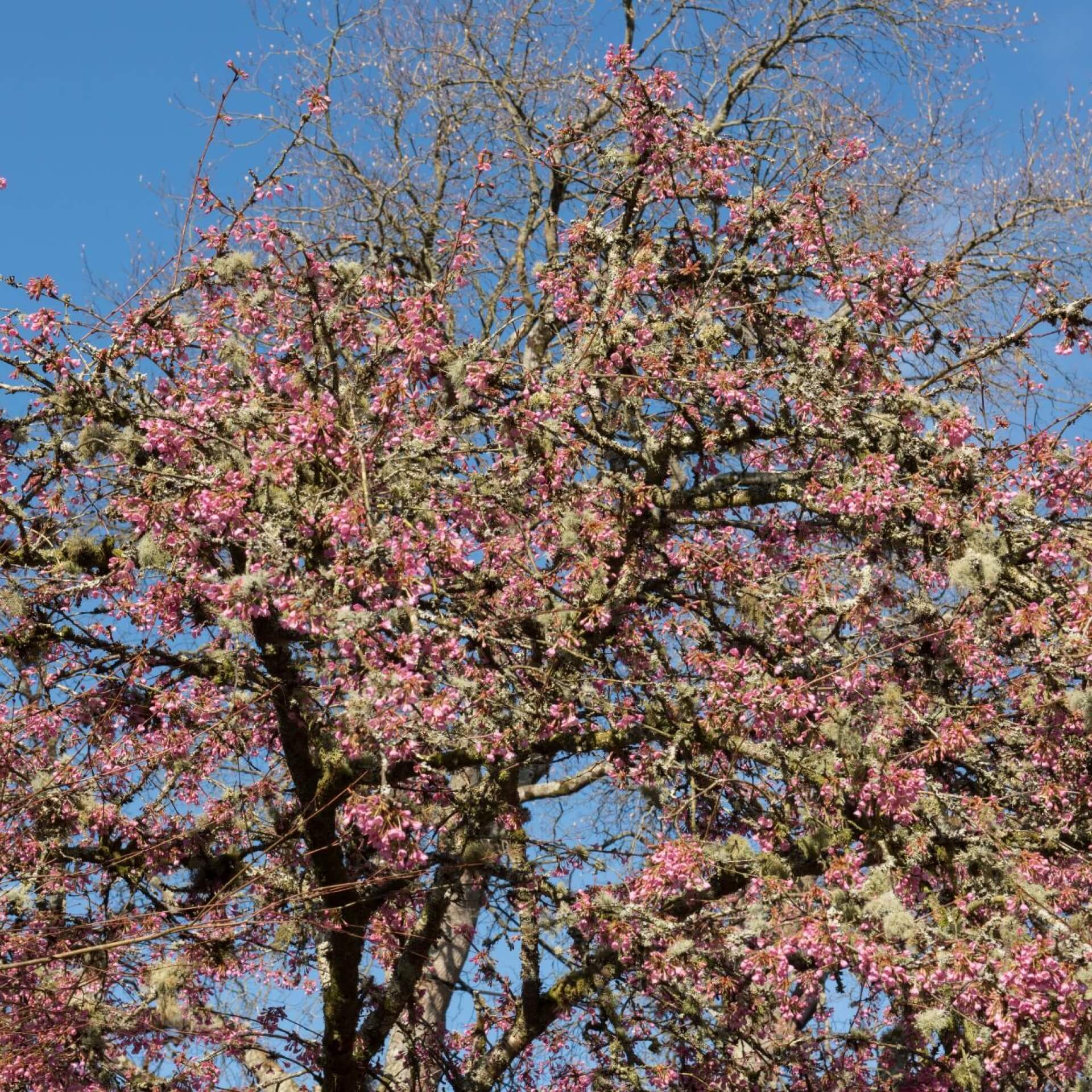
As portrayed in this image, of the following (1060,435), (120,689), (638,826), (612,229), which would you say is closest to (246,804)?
(120,689)

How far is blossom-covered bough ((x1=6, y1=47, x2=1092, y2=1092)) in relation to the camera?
5.67 meters

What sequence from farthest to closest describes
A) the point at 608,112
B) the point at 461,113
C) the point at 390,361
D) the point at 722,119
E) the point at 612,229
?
the point at 461,113 → the point at 722,119 → the point at 608,112 → the point at 612,229 → the point at 390,361

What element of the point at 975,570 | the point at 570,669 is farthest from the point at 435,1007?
the point at 975,570

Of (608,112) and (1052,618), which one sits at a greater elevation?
(608,112)

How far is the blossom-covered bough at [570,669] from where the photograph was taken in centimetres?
567

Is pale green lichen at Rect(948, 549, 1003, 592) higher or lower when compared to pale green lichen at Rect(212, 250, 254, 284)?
lower

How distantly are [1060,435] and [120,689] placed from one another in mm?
5041

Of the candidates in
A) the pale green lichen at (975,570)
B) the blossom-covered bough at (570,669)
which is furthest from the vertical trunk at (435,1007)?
the pale green lichen at (975,570)

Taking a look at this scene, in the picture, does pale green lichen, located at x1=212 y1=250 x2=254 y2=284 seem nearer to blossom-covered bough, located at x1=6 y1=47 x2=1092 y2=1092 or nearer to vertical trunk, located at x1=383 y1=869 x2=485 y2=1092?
blossom-covered bough, located at x1=6 y1=47 x2=1092 y2=1092

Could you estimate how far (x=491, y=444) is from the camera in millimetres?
7105

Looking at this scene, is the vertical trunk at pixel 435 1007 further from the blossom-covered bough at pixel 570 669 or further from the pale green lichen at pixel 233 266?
the pale green lichen at pixel 233 266

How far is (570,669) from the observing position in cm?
666

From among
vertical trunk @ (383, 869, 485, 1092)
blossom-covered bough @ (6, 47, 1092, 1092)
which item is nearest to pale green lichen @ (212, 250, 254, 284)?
blossom-covered bough @ (6, 47, 1092, 1092)

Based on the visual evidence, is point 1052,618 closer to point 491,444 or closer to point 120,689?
point 491,444
